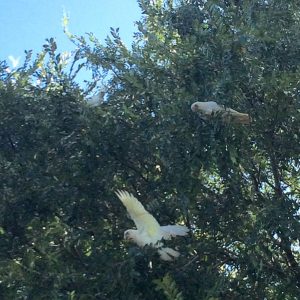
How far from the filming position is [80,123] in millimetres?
5965

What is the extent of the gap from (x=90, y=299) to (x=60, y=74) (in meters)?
2.22

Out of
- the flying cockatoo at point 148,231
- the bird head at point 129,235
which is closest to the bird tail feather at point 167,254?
the flying cockatoo at point 148,231

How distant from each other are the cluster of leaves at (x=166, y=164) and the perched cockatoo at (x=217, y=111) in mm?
98

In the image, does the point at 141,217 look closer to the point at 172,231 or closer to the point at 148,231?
the point at 148,231

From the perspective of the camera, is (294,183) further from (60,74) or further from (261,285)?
(60,74)

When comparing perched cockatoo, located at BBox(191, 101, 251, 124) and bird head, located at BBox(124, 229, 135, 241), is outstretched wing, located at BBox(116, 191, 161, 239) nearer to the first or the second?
bird head, located at BBox(124, 229, 135, 241)

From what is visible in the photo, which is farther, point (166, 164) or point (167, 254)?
point (166, 164)

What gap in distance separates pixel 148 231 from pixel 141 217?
135 millimetres

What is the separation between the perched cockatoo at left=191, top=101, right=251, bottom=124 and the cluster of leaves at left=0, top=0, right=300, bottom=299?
98 millimetres

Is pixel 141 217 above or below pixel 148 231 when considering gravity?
above

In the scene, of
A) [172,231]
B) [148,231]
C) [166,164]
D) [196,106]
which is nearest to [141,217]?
[148,231]

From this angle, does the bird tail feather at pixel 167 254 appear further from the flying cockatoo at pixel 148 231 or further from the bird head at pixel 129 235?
the bird head at pixel 129 235

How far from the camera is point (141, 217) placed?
5.22m

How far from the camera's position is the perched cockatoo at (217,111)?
17.2 ft
